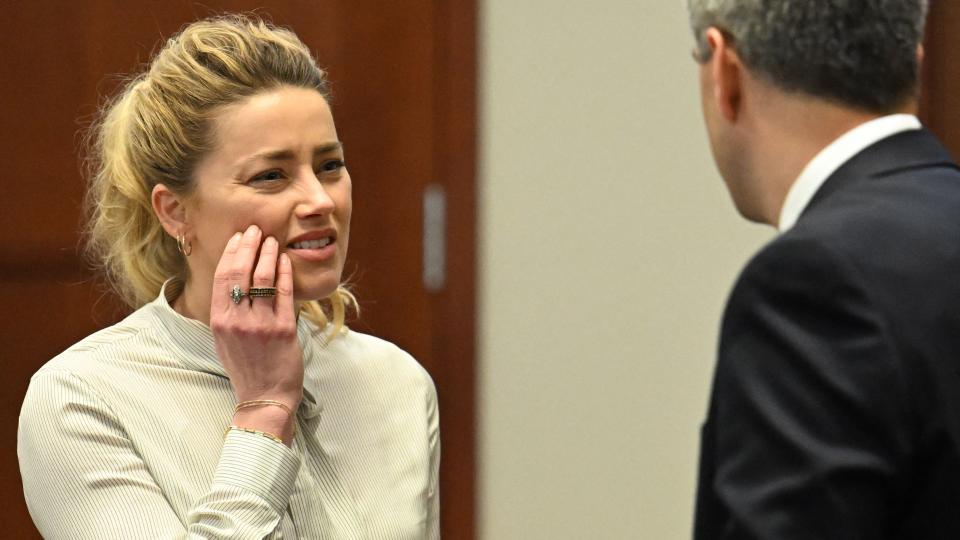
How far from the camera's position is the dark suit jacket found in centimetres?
94

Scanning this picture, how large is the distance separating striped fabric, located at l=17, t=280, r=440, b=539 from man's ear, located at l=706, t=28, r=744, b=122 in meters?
0.74

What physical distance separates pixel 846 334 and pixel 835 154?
0.18 metres

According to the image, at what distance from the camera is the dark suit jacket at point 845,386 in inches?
37.0

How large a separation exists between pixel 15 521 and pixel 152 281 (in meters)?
0.98

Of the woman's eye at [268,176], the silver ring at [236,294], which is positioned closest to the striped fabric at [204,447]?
the silver ring at [236,294]

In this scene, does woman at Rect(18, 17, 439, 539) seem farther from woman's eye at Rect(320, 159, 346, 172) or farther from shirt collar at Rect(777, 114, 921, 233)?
shirt collar at Rect(777, 114, 921, 233)

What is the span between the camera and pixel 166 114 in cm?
178

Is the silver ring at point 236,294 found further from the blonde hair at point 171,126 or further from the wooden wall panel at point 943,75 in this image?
the wooden wall panel at point 943,75

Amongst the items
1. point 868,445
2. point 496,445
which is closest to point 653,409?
point 496,445

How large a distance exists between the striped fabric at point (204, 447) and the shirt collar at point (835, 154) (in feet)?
2.51

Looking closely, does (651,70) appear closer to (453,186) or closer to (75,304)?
(453,186)

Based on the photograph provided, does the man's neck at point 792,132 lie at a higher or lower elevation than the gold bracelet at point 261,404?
higher

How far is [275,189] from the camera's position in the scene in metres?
1.74

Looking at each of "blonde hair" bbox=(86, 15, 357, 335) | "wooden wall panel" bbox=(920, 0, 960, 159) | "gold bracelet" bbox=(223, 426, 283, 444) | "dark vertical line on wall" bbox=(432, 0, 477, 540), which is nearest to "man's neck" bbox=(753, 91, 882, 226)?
"gold bracelet" bbox=(223, 426, 283, 444)
